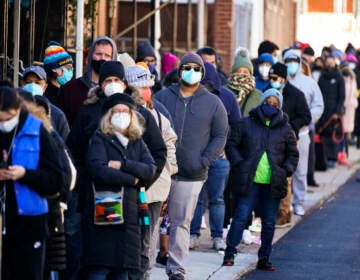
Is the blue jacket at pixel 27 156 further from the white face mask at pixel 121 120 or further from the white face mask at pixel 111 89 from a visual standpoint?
the white face mask at pixel 111 89

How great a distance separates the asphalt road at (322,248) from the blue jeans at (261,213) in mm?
321

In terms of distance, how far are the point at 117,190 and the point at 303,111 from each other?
659 centimetres

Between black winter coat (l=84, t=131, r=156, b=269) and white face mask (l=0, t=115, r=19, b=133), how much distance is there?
146 cm

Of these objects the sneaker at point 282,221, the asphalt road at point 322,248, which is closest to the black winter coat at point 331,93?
the asphalt road at point 322,248

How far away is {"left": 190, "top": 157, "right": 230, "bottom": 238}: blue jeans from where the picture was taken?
45.0 ft

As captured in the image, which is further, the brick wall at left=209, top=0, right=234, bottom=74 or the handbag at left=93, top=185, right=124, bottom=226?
the brick wall at left=209, top=0, right=234, bottom=74

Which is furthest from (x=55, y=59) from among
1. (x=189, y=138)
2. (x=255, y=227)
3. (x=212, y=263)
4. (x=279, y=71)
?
(x=255, y=227)

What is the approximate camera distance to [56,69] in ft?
37.9

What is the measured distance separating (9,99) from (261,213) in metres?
5.07

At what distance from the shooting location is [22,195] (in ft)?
26.8

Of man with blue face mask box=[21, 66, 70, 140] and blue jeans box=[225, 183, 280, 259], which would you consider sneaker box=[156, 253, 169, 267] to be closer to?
blue jeans box=[225, 183, 280, 259]

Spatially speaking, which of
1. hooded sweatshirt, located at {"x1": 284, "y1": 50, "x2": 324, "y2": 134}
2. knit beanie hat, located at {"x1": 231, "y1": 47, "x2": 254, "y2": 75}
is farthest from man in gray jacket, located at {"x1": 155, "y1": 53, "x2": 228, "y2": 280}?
hooded sweatshirt, located at {"x1": 284, "y1": 50, "x2": 324, "y2": 134}

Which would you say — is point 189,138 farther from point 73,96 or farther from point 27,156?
point 27,156

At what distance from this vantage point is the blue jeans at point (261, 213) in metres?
12.6
